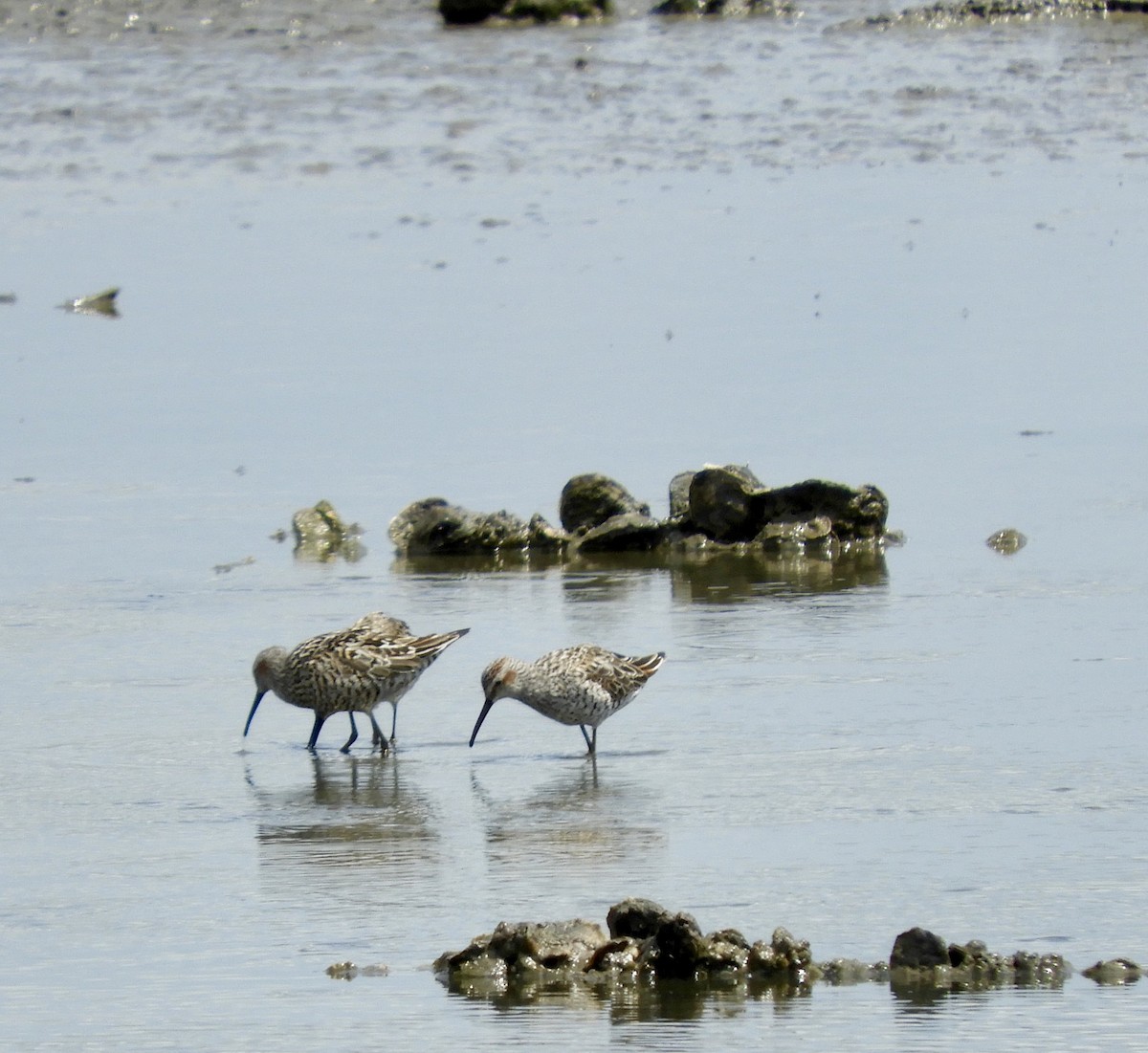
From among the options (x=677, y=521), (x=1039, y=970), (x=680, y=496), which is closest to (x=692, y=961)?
(x=1039, y=970)

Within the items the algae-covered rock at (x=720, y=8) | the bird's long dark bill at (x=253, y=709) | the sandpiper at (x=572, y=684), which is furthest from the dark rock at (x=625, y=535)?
the algae-covered rock at (x=720, y=8)

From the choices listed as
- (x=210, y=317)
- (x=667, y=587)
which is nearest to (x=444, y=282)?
(x=210, y=317)

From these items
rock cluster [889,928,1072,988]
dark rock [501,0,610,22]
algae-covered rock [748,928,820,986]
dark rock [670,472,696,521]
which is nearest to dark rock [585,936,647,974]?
algae-covered rock [748,928,820,986]

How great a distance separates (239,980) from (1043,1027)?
8.44ft

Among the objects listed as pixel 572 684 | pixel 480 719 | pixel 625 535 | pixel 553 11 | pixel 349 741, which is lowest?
pixel 349 741

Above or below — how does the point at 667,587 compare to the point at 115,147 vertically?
below

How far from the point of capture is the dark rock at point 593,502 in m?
15.2

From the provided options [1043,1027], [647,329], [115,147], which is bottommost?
[1043,1027]

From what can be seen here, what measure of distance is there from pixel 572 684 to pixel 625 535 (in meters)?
Answer: 3.90

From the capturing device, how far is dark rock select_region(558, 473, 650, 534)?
15.2 m

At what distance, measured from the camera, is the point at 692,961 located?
8.27 meters

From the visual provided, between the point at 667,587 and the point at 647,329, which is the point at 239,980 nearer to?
the point at 667,587

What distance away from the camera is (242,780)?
11.1 metres

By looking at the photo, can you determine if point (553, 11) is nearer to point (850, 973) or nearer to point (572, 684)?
point (572, 684)
